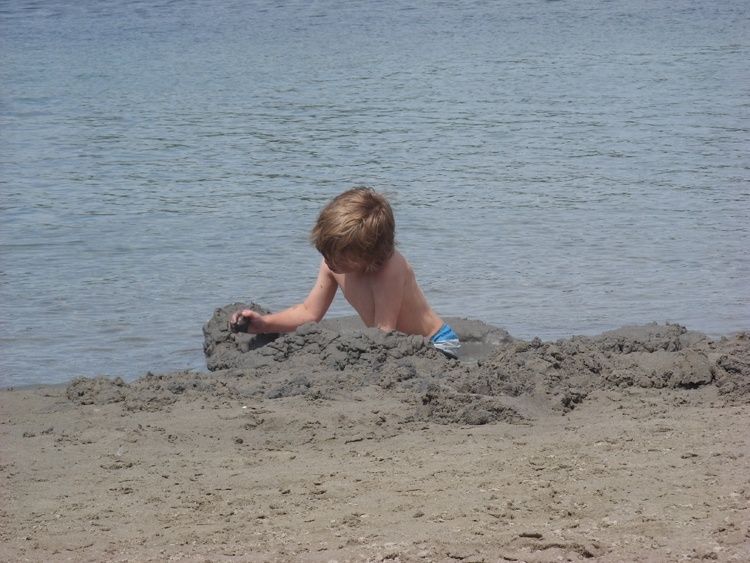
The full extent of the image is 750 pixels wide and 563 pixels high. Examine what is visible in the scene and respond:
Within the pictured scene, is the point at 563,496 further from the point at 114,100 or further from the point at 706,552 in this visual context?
the point at 114,100

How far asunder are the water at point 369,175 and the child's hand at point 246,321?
2.43 feet

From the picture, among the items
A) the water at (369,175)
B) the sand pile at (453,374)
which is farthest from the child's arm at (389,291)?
the water at (369,175)

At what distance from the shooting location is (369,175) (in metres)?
11.5

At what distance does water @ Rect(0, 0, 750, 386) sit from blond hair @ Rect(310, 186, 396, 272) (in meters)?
1.45

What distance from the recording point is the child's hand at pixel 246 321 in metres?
6.05

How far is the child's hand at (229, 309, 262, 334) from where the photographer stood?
605 cm

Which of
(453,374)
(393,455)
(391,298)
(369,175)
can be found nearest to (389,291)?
(391,298)

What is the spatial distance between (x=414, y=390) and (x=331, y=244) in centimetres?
87

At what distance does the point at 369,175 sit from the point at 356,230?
5.89 metres

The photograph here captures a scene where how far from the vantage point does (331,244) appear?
224 inches

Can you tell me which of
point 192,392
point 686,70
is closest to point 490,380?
point 192,392

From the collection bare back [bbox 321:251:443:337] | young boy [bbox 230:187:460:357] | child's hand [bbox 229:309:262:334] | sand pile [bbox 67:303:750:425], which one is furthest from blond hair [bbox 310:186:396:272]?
child's hand [bbox 229:309:262:334]

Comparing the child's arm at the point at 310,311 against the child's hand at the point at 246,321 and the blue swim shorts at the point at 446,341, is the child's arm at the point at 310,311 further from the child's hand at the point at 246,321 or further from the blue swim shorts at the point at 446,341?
the blue swim shorts at the point at 446,341

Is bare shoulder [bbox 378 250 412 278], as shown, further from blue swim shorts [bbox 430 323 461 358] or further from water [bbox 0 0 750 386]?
water [bbox 0 0 750 386]
